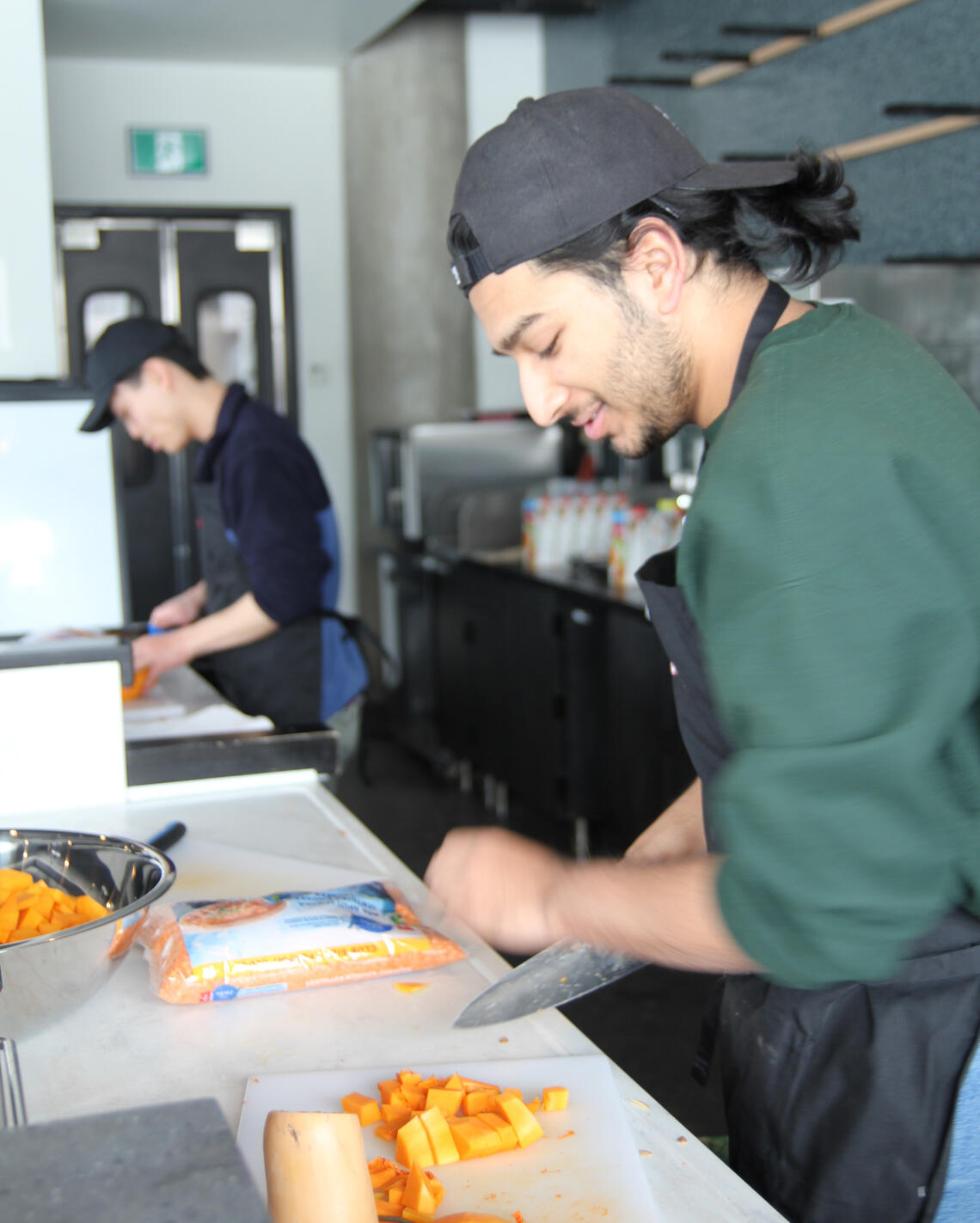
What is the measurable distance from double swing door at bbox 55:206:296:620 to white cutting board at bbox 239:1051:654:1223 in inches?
204

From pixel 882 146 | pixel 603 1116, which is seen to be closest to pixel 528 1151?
pixel 603 1116

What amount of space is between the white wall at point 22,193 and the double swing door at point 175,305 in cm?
263

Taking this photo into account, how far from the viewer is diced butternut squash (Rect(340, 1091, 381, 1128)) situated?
3.20 feet

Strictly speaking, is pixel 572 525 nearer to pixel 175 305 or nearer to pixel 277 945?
pixel 175 305

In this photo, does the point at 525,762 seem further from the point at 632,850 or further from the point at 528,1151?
the point at 528,1151

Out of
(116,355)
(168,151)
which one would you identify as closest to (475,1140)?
(116,355)

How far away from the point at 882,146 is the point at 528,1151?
3.49 metres

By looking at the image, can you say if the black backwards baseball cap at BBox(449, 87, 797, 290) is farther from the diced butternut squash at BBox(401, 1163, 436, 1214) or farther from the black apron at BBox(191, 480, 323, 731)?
the black apron at BBox(191, 480, 323, 731)

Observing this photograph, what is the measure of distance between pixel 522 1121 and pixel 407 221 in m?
5.51

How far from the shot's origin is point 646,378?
1.14 metres

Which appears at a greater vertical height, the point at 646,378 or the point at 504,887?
the point at 646,378

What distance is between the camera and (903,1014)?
1074 mm

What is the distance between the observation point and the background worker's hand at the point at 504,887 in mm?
1041

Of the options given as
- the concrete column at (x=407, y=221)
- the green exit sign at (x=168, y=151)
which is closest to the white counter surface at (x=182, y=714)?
the concrete column at (x=407, y=221)
